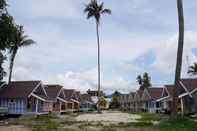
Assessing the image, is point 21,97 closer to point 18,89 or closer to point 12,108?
point 18,89

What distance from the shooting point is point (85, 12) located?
2277 inches

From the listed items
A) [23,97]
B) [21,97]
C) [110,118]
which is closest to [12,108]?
[21,97]

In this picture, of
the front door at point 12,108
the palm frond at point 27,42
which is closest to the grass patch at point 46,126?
the front door at point 12,108

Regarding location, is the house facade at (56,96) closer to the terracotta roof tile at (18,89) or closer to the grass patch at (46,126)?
the terracotta roof tile at (18,89)

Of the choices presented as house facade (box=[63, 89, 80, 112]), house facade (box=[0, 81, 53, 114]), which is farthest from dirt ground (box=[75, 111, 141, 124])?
house facade (box=[63, 89, 80, 112])

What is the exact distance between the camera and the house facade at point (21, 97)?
5381 centimetres

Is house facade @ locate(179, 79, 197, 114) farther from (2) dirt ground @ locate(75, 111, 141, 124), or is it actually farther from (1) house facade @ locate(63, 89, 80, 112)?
(1) house facade @ locate(63, 89, 80, 112)

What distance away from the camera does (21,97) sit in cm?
5319

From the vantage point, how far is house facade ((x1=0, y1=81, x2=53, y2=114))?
53.8m

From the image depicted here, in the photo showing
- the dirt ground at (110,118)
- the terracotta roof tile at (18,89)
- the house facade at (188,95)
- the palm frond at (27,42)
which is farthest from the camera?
the palm frond at (27,42)

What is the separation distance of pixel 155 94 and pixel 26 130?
182 ft

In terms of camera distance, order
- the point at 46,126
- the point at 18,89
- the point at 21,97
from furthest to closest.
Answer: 1. the point at 18,89
2. the point at 21,97
3. the point at 46,126

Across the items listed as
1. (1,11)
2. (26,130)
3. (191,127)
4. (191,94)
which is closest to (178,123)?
(191,127)

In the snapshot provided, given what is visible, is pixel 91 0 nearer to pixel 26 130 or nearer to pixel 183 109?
pixel 183 109
